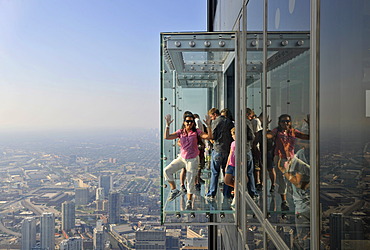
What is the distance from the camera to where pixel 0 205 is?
9.16 m

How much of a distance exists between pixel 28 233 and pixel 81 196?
1376 mm

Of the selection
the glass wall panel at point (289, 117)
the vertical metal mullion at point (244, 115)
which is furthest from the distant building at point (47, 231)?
the glass wall panel at point (289, 117)

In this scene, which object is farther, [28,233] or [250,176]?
[28,233]

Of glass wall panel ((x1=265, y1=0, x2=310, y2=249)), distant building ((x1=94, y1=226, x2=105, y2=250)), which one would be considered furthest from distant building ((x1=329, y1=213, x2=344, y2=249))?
distant building ((x1=94, y1=226, x2=105, y2=250))

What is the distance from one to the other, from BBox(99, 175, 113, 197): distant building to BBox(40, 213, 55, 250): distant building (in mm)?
1255

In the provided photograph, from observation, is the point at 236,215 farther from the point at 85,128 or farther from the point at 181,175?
the point at 85,128

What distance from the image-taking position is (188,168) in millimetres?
3836

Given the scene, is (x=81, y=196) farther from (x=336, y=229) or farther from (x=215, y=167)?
(x=336, y=229)

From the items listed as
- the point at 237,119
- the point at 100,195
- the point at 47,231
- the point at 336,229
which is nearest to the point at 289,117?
the point at 336,229

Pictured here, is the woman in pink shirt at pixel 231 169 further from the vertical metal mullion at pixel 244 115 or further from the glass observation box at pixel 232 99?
the vertical metal mullion at pixel 244 115

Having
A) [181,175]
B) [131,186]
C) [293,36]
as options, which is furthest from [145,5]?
[293,36]

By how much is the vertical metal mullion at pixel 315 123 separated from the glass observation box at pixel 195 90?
94.9 inches

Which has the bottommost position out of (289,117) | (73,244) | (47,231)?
(73,244)

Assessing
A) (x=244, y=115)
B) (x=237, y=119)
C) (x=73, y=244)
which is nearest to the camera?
(x=244, y=115)
